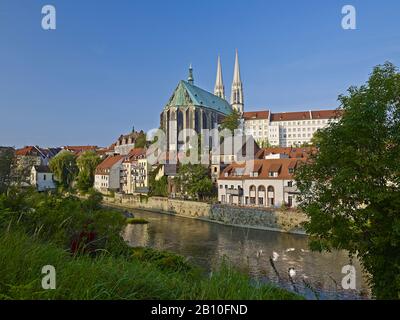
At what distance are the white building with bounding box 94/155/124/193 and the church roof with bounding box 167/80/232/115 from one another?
2777 cm

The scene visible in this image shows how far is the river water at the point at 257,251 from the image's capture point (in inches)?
790

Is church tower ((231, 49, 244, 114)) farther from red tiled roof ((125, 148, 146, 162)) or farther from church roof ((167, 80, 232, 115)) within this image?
red tiled roof ((125, 148, 146, 162))

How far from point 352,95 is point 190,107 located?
3306 inches

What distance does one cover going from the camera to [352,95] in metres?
13.8

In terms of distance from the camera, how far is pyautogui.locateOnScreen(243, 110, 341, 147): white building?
379 ft

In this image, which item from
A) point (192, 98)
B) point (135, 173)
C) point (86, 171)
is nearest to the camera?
point (135, 173)

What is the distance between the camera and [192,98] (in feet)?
332

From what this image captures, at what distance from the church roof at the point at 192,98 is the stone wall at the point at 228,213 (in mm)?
42606

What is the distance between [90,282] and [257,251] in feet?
40.8

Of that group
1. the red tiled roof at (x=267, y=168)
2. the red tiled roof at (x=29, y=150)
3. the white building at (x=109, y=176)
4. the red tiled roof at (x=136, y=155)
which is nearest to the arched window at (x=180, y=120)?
the red tiled roof at (x=136, y=155)

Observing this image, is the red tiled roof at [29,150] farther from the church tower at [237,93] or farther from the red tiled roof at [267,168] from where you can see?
the church tower at [237,93]

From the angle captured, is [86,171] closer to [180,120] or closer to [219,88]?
[180,120]

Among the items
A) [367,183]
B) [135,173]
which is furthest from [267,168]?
[135,173]

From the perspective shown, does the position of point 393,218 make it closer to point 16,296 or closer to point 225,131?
point 16,296
